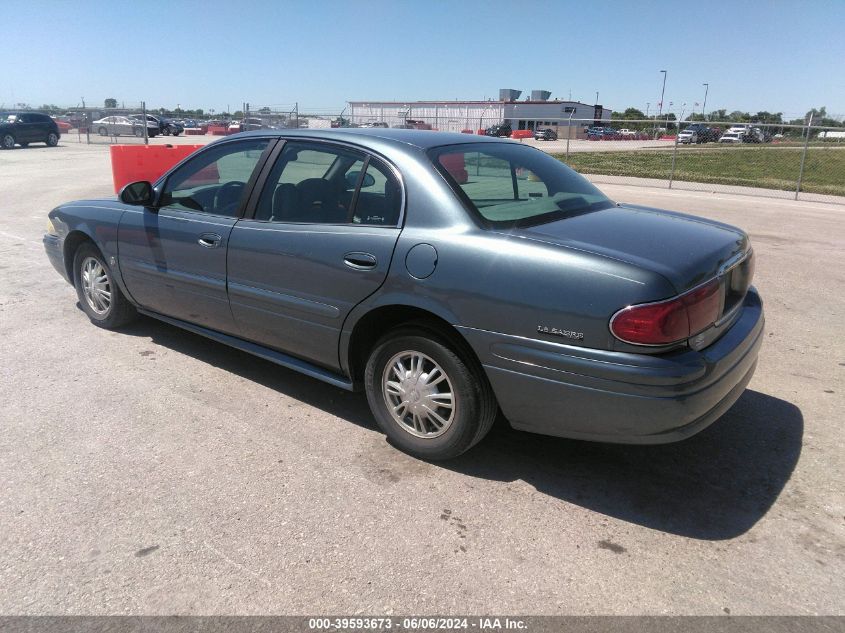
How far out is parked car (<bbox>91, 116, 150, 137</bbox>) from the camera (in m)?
36.2

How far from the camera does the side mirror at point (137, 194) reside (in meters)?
4.49

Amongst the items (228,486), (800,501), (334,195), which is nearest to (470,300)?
(334,195)

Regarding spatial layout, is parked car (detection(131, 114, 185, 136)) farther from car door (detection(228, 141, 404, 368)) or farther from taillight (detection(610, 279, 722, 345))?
taillight (detection(610, 279, 722, 345))

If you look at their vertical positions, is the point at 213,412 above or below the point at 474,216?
below

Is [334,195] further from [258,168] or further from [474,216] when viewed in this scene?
[474,216]

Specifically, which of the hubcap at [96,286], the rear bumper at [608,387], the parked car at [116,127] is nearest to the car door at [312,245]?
the rear bumper at [608,387]

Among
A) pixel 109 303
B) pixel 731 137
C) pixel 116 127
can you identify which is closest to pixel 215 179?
pixel 109 303

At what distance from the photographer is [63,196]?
1309 cm

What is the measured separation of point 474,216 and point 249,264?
147 cm

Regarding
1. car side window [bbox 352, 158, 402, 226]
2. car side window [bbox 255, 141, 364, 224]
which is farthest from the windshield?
car side window [bbox 255, 141, 364, 224]

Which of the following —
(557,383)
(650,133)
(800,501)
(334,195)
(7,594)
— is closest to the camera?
(7,594)

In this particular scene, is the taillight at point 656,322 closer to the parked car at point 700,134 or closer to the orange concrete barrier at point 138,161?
the orange concrete barrier at point 138,161

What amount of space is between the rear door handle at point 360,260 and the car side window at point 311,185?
0.82ft

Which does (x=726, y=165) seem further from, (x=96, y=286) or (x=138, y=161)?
(x=96, y=286)
